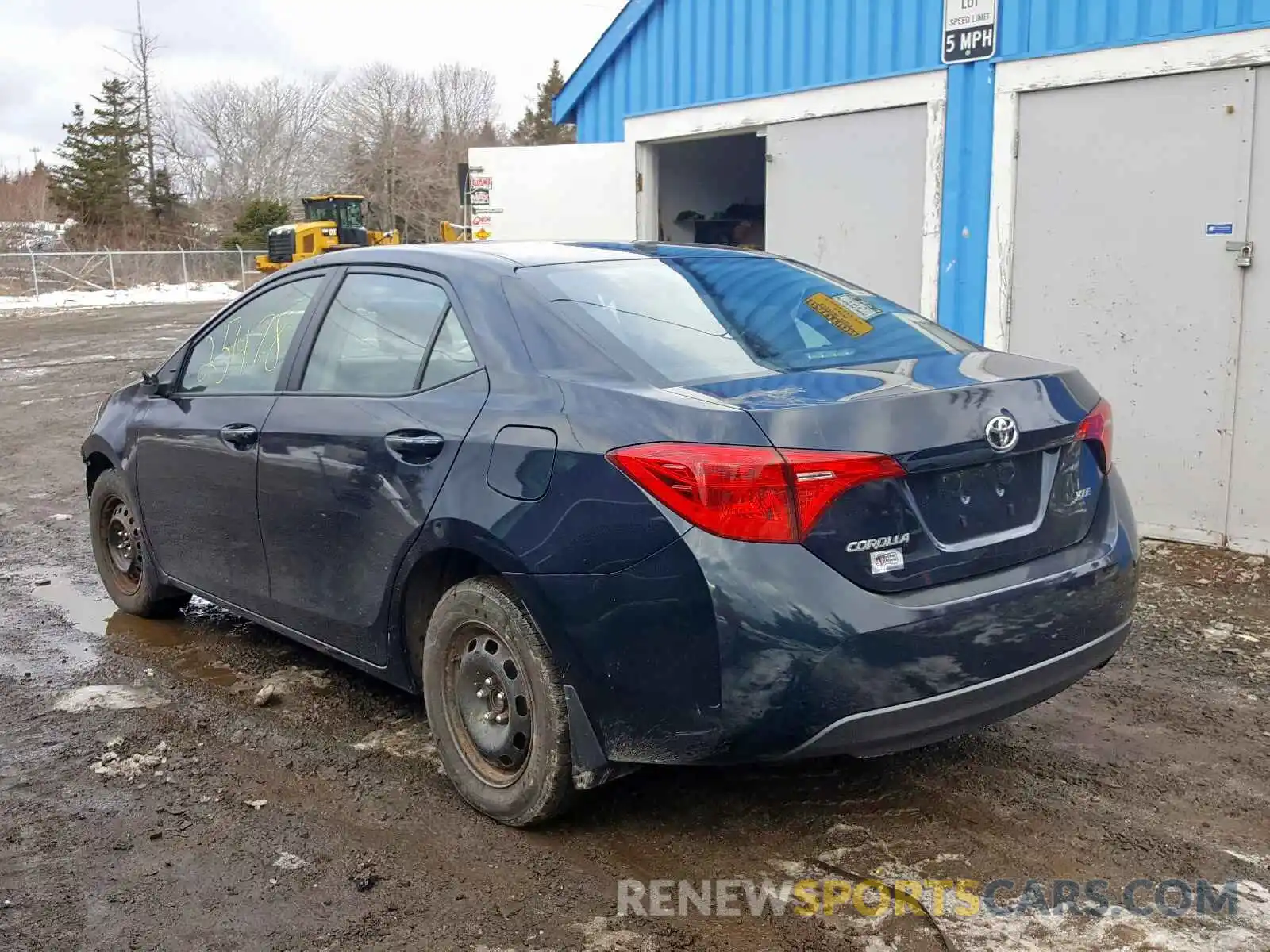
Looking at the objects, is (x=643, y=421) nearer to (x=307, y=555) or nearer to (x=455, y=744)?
(x=455, y=744)

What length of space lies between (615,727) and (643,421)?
805mm

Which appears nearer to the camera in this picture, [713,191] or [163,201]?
[713,191]

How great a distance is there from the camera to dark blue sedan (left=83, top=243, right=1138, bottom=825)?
2930mm

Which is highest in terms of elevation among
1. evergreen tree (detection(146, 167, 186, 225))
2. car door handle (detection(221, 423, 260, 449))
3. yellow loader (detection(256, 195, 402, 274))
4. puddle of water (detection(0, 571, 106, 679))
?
evergreen tree (detection(146, 167, 186, 225))

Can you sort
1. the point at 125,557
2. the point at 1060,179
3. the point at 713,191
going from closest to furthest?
the point at 125,557 < the point at 1060,179 < the point at 713,191

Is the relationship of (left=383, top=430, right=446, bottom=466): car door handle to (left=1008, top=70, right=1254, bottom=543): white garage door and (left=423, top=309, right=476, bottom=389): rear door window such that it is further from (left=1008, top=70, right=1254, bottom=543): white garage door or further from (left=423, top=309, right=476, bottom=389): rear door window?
(left=1008, top=70, right=1254, bottom=543): white garage door

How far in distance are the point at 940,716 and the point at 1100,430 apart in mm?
1086

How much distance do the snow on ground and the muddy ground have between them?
3324 cm

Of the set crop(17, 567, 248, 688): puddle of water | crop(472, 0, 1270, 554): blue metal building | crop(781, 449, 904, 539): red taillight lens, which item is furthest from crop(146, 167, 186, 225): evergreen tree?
crop(781, 449, 904, 539): red taillight lens

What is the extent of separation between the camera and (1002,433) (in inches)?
125

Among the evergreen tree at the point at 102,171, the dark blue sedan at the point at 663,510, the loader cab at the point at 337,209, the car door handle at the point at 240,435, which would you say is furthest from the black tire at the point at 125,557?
the evergreen tree at the point at 102,171

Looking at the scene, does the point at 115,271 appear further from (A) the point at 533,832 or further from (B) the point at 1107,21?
(A) the point at 533,832

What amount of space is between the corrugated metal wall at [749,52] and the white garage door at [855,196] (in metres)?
0.34

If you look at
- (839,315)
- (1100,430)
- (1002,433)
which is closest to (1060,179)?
(839,315)
